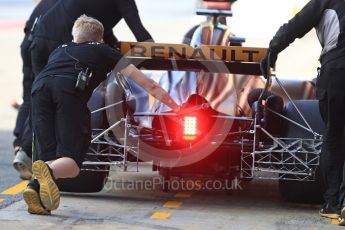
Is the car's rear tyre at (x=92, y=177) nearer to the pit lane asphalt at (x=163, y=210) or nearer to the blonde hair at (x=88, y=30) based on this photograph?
the pit lane asphalt at (x=163, y=210)

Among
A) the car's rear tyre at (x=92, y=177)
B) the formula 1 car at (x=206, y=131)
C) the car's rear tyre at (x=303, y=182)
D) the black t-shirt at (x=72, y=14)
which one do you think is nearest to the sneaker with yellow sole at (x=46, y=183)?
the formula 1 car at (x=206, y=131)

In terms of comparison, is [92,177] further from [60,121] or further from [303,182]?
[303,182]

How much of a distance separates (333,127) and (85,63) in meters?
1.89

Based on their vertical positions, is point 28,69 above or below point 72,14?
below

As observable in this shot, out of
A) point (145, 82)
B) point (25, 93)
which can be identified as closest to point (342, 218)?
point (145, 82)

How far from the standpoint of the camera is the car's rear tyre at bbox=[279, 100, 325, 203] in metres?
8.20

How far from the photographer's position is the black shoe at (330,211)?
7.70 meters

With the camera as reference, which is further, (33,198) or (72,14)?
(72,14)

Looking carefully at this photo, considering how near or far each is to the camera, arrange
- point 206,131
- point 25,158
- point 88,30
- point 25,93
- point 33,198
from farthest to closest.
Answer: point 25,93 < point 25,158 < point 206,131 < point 88,30 < point 33,198

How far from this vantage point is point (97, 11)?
8820 mm

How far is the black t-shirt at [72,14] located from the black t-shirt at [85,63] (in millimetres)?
1002

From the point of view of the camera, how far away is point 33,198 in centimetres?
748

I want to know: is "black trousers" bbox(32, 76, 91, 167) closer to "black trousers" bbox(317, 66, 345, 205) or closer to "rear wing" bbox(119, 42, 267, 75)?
"rear wing" bbox(119, 42, 267, 75)

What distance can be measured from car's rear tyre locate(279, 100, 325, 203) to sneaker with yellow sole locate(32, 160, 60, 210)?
1.95 m
